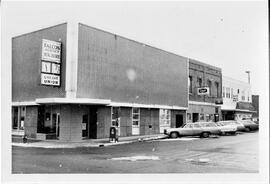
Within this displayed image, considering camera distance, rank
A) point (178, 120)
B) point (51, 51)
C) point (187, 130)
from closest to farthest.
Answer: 1. point (51, 51)
2. point (187, 130)
3. point (178, 120)

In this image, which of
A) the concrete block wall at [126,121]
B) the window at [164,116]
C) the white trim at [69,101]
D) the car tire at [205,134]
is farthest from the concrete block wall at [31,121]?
the car tire at [205,134]

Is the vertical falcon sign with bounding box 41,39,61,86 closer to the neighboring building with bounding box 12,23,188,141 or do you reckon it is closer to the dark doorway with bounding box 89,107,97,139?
the neighboring building with bounding box 12,23,188,141

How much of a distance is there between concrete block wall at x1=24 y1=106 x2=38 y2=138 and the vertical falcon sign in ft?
13.5

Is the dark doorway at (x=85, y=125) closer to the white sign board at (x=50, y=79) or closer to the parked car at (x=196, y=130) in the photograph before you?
the white sign board at (x=50, y=79)

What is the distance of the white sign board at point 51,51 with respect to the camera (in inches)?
829

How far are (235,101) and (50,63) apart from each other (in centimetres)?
3119

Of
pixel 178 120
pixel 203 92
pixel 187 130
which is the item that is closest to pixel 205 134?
pixel 187 130

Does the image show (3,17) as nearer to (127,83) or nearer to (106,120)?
(106,120)

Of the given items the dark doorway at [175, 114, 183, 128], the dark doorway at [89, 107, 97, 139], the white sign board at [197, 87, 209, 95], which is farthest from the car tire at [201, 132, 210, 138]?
the white sign board at [197, 87, 209, 95]

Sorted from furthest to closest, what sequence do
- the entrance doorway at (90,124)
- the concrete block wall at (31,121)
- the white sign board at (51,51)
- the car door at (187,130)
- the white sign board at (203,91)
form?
the white sign board at (203,91) < the car door at (187,130) < the concrete block wall at (31,121) < the entrance doorway at (90,124) < the white sign board at (51,51)

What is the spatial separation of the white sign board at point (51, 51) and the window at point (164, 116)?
12.8 meters

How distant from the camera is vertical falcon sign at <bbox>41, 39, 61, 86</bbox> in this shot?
20922mm

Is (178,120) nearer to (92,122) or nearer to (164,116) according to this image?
(164,116)

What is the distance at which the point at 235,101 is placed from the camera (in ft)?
152
